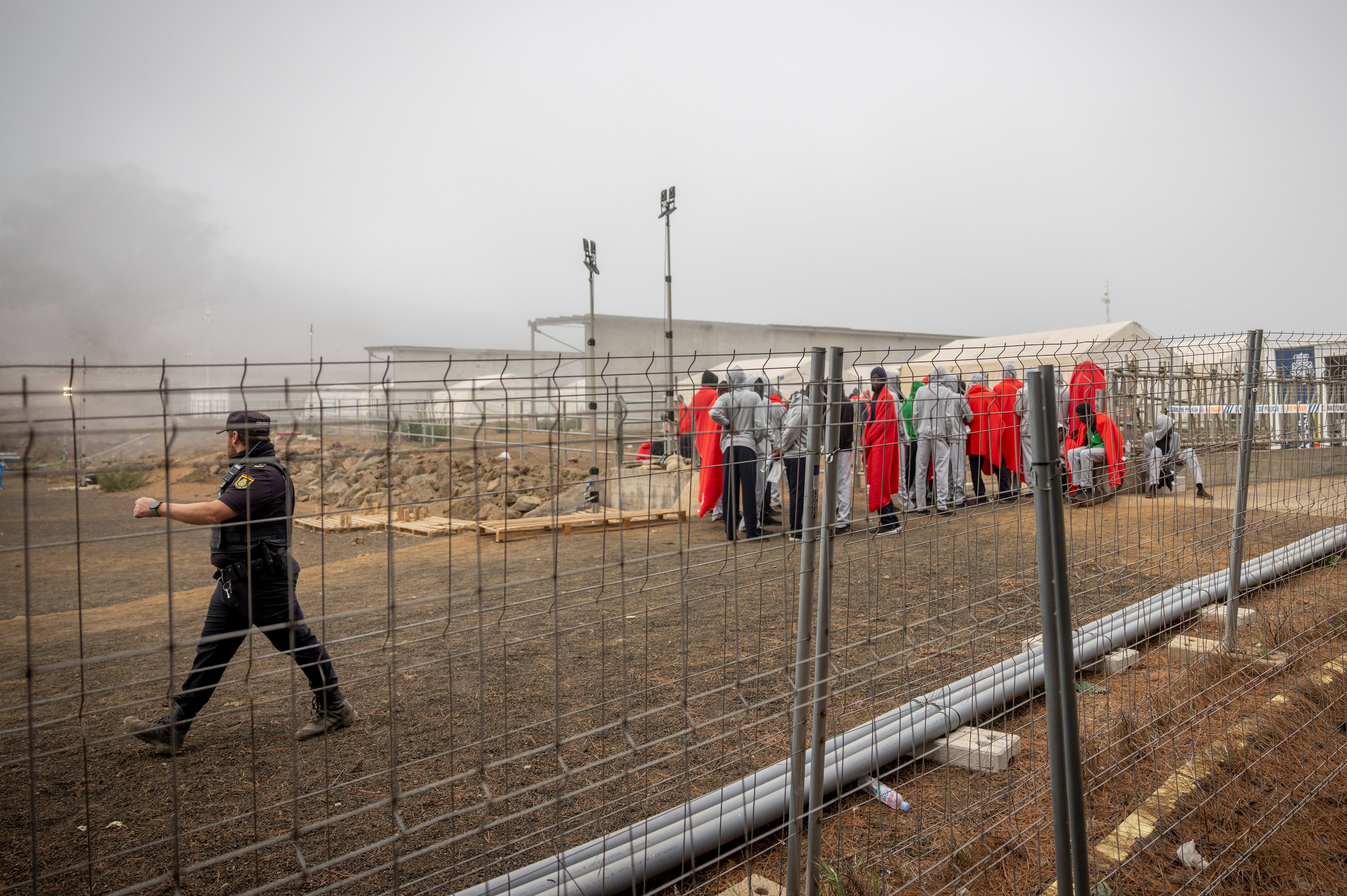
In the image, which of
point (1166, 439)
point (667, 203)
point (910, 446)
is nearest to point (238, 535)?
point (910, 446)

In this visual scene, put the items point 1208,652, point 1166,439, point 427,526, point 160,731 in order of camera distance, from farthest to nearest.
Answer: point 427,526 < point 1166,439 < point 1208,652 < point 160,731

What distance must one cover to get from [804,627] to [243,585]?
276cm

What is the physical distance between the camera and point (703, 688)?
4.68 m

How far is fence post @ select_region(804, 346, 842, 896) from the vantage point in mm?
2354

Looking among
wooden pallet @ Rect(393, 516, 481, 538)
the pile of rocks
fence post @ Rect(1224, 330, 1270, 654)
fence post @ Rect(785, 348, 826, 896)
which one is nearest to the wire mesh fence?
fence post @ Rect(785, 348, 826, 896)

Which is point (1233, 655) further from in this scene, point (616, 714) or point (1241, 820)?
point (616, 714)

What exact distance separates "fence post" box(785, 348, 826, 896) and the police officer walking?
1706 mm

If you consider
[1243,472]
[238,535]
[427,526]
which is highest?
[1243,472]

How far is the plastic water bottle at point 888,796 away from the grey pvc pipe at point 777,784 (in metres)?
0.05

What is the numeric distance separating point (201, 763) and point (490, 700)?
1424mm

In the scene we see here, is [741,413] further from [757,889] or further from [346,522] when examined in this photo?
[346,522]

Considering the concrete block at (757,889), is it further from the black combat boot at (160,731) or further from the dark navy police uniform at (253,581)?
the black combat boot at (160,731)

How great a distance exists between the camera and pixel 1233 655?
4.58 metres

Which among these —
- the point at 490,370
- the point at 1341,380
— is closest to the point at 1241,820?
the point at 1341,380
